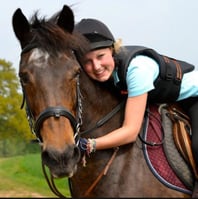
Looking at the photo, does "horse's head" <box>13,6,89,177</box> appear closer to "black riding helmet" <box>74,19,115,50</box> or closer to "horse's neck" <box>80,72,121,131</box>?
"black riding helmet" <box>74,19,115,50</box>

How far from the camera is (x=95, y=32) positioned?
11.8 feet

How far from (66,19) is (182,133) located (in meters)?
1.43

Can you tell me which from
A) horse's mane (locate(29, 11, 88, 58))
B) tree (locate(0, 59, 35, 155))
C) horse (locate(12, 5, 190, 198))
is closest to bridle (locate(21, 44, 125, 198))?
horse (locate(12, 5, 190, 198))

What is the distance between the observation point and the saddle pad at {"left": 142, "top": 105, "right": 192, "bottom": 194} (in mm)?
3346

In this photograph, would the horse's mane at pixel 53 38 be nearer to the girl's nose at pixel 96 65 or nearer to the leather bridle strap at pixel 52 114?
the girl's nose at pixel 96 65

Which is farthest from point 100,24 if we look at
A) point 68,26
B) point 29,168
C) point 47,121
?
point 29,168

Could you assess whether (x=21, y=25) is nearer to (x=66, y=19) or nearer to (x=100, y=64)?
(x=66, y=19)

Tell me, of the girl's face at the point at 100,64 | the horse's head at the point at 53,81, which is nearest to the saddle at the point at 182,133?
the girl's face at the point at 100,64

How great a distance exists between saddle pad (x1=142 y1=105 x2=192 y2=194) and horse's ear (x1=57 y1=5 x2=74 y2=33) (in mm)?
1056

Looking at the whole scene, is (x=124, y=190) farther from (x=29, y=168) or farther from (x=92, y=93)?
(x=29, y=168)

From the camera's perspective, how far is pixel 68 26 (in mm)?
3494

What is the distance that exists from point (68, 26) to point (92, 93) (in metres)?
0.63

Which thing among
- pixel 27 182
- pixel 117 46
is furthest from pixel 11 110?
pixel 117 46

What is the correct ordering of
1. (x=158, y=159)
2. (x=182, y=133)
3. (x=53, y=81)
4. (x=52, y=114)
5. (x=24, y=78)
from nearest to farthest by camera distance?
(x=52, y=114) → (x=53, y=81) → (x=24, y=78) → (x=158, y=159) → (x=182, y=133)
